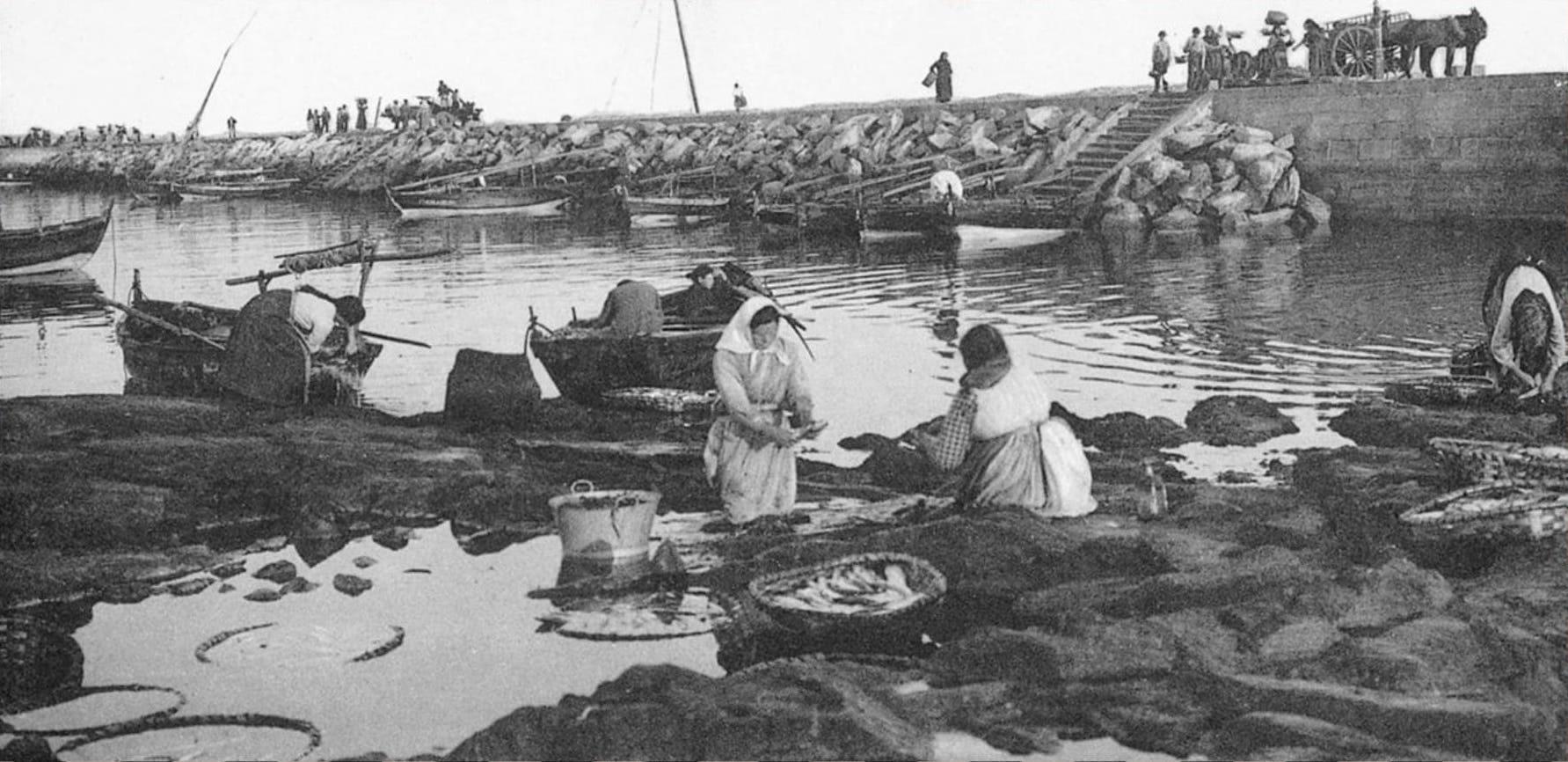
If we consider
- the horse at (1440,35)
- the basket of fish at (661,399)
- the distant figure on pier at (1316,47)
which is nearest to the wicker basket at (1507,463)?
the horse at (1440,35)

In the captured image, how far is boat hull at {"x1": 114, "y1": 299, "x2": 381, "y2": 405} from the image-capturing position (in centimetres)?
956

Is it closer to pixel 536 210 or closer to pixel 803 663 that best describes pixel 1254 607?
pixel 803 663

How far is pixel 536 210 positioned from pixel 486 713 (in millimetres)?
24479


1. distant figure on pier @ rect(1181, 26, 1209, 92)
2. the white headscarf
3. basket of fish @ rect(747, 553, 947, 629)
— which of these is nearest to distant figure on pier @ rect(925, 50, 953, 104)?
the white headscarf

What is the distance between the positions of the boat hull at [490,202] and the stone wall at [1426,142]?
14.1 meters

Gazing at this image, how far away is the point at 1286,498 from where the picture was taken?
6156 millimetres

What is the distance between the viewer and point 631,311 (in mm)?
9211

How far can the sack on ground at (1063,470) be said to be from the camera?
5496 mm

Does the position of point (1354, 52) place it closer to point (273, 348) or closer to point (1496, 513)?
point (1496, 513)

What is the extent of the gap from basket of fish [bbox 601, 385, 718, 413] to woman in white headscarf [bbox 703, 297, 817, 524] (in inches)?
97.7

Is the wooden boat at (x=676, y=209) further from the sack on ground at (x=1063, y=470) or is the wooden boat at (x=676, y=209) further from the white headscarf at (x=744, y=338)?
the sack on ground at (x=1063, y=470)

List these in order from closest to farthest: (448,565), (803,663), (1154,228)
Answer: (803,663) < (448,565) < (1154,228)

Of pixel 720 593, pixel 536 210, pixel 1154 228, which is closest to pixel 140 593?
pixel 720 593

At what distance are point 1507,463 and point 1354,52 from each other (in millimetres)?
10163
